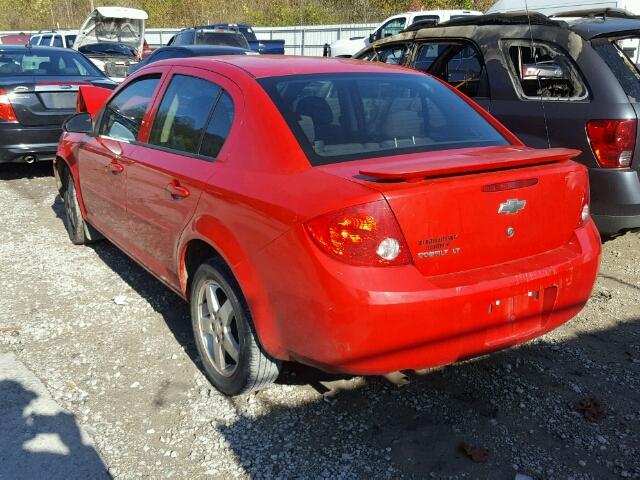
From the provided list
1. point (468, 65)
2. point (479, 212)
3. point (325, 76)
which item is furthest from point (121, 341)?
Answer: point (468, 65)

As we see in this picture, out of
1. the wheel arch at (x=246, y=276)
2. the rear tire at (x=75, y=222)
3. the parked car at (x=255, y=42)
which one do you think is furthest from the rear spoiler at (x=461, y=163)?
the parked car at (x=255, y=42)

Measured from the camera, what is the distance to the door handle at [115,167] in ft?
13.1

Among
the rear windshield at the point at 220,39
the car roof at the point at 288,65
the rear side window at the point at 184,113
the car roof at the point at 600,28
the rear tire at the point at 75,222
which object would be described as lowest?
the rear tire at the point at 75,222

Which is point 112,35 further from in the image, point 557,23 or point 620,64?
point 620,64

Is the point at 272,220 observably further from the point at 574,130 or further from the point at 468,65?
the point at 468,65

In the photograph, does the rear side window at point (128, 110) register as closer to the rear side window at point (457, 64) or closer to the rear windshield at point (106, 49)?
the rear side window at point (457, 64)

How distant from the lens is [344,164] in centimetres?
271

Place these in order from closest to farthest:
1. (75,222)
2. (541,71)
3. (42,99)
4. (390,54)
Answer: (541,71)
(75,222)
(390,54)
(42,99)

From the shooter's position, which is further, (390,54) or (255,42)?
(255,42)

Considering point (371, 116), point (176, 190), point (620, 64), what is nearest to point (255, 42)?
point (620, 64)

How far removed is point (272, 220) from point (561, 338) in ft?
7.08

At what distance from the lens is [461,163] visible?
2564 millimetres

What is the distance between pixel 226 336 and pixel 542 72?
10.9ft

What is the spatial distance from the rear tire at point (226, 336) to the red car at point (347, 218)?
1cm
